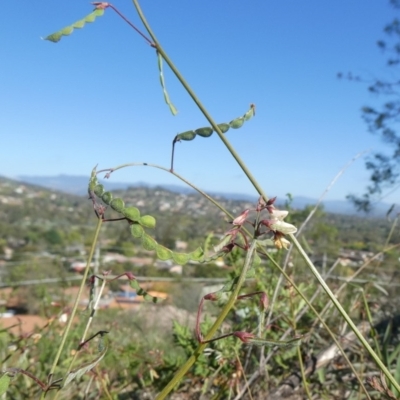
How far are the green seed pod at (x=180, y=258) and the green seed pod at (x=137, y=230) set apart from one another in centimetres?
4

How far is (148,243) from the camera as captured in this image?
0.50 m

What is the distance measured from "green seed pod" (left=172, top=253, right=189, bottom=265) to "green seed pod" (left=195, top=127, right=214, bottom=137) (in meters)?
0.15

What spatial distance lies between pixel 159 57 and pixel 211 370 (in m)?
0.81

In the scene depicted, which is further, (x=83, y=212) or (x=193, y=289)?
(x=83, y=212)

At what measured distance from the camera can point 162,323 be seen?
2.85 m

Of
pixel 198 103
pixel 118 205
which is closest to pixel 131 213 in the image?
pixel 118 205

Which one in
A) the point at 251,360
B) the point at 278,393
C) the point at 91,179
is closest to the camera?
the point at 91,179

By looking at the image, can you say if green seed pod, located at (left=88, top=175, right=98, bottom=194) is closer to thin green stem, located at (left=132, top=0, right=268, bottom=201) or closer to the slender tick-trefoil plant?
the slender tick-trefoil plant

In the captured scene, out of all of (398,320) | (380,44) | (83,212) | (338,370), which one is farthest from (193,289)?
(83,212)

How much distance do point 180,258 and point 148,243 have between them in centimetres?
4

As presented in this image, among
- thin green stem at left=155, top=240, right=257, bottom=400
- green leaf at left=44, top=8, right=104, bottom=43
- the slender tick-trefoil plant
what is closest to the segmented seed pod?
the slender tick-trefoil plant

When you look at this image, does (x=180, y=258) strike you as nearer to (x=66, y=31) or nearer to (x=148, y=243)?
(x=148, y=243)

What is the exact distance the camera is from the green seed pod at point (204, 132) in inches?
22.0

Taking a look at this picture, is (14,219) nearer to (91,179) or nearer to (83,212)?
(83,212)
